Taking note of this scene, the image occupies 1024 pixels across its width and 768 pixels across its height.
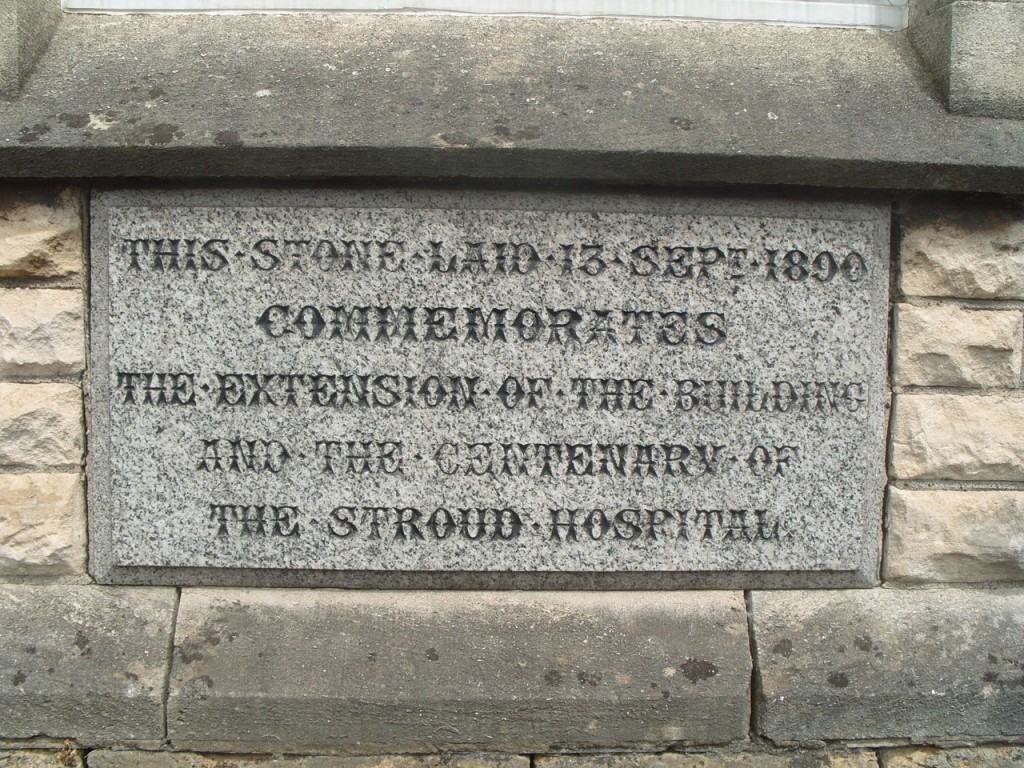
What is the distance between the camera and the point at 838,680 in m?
2.24

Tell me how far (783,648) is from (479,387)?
3.49 ft

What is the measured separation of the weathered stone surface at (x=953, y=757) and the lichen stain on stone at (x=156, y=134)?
2437 mm

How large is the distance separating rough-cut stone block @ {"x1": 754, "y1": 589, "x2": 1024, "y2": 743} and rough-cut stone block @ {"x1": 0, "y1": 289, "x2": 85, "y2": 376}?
77.4 inches

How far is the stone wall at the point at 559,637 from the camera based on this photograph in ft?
7.21

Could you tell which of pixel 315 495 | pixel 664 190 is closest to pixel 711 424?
pixel 664 190

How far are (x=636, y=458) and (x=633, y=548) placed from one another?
0.25m

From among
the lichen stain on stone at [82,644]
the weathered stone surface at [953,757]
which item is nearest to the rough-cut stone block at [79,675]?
the lichen stain on stone at [82,644]

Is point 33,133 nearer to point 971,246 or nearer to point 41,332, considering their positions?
point 41,332

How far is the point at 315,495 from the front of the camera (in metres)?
2.30

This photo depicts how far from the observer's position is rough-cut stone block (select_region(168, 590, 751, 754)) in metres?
2.18

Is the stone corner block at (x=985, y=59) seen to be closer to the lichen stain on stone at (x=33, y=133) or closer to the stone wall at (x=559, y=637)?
the stone wall at (x=559, y=637)

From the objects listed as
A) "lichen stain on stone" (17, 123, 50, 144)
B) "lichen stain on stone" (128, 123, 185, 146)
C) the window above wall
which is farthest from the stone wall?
the window above wall

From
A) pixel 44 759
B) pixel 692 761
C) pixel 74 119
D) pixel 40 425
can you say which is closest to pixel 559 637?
pixel 692 761

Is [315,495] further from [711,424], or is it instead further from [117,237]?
[711,424]
